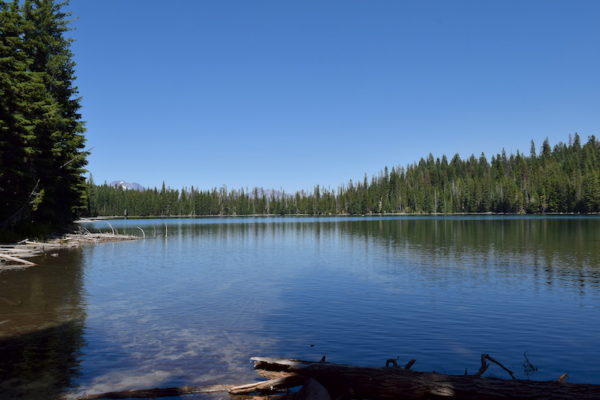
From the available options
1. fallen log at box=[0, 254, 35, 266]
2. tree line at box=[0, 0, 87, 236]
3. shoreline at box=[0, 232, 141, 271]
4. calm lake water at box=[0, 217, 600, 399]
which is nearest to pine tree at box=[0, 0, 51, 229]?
tree line at box=[0, 0, 87, 236]

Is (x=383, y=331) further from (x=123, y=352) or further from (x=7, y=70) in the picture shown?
(x=7, y=70)

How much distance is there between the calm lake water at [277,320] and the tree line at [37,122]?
11.2 metres

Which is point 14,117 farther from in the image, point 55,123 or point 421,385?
point 421,385

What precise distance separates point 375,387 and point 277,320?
9.80 m

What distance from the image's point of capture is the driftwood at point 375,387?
8.38m

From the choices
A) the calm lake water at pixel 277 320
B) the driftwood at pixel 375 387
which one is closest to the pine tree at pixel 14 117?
the calm lake water at pixel 277 320

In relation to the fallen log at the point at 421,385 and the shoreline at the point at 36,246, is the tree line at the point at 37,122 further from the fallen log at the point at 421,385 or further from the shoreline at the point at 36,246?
the fallen log at the point at 421,385

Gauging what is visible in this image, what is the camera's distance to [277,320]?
18.6 m

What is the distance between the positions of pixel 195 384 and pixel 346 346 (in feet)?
18.6

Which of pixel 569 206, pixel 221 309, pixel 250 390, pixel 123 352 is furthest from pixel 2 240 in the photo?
pixel 569 206

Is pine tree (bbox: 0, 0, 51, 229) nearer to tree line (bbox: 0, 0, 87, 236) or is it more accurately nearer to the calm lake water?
tree line (bbox: 0, 0, 87, 236)

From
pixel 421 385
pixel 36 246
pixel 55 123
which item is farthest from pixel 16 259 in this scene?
pixel 421 385

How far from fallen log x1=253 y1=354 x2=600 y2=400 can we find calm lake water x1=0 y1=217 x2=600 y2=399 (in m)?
2.74

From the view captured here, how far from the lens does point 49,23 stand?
53125 mm
